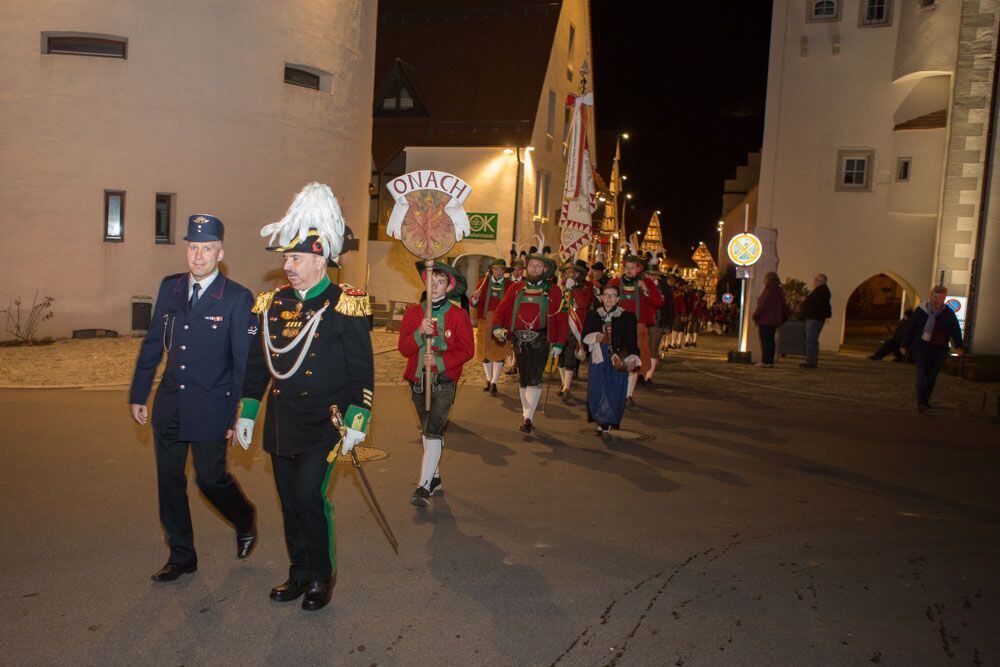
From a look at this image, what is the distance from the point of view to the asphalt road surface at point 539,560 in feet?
14.7

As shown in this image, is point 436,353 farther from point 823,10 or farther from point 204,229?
point 823,10

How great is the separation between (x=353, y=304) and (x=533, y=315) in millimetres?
6021

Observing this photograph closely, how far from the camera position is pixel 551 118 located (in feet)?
112

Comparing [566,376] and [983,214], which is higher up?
[983,214]

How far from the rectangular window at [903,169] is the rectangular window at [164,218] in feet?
69.1

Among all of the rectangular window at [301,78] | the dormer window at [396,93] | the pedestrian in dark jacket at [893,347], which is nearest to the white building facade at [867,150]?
the pedestrian in dark jacket at [893,347]

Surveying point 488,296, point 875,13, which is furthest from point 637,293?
point 875,13

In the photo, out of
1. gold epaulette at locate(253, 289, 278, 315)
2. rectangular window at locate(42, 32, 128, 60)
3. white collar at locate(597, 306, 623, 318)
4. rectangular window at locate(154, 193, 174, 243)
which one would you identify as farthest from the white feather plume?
rectangular window at locate(42, 32, 128, 60)

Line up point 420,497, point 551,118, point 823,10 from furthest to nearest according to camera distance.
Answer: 1. point 551,118
2. point 823,10
3. point 420,497

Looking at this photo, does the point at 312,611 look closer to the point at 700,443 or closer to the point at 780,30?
the point at 700,443

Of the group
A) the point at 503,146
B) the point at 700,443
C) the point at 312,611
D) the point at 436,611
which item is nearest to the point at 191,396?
the point at 312,611

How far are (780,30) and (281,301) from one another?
2768 centimetres

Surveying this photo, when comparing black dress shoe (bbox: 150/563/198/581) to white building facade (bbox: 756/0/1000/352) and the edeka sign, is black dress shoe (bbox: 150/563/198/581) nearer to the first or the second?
white building facade (bbox: 756/0/1000/352)

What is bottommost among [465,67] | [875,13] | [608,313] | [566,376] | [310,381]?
[566,376]
